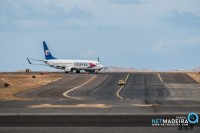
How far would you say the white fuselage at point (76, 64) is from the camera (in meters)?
173

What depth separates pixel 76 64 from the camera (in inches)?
6909

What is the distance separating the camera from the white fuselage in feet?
566

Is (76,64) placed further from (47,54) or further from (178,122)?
(178,122)

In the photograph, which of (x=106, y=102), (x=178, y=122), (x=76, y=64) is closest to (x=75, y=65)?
(x=76, y=64)

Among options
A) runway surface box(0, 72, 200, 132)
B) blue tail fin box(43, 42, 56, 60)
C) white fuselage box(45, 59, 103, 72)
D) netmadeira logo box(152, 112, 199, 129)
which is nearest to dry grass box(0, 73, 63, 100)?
runway surface box(0, 72, 200, 132)

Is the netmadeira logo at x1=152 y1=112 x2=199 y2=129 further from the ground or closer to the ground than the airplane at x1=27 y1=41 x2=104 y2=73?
closer to the ground

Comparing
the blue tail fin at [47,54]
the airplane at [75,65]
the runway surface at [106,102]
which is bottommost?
the runway surface at [106,102]

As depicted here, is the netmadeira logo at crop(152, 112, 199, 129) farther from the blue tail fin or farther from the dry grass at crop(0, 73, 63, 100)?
the blue tail fin

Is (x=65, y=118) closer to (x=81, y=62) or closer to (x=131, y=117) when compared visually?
(x=131, y=117)

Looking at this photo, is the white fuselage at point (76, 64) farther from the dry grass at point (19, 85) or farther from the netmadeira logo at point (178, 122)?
the netmadeira logo at point (178, 122)

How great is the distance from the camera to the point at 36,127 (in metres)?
31.5

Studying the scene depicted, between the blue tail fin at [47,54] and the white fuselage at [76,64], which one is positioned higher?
the blue tail fin at [47,54]

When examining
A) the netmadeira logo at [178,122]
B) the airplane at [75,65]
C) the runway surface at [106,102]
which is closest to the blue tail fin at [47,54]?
the airplane at [75,65]

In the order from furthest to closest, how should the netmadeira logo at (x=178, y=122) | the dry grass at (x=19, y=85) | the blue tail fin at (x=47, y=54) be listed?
the blue tail fin at (x=47, y=54)
the dry grass at (x=19, y=85)
the netmadeira logo at (x=178, y=122)
